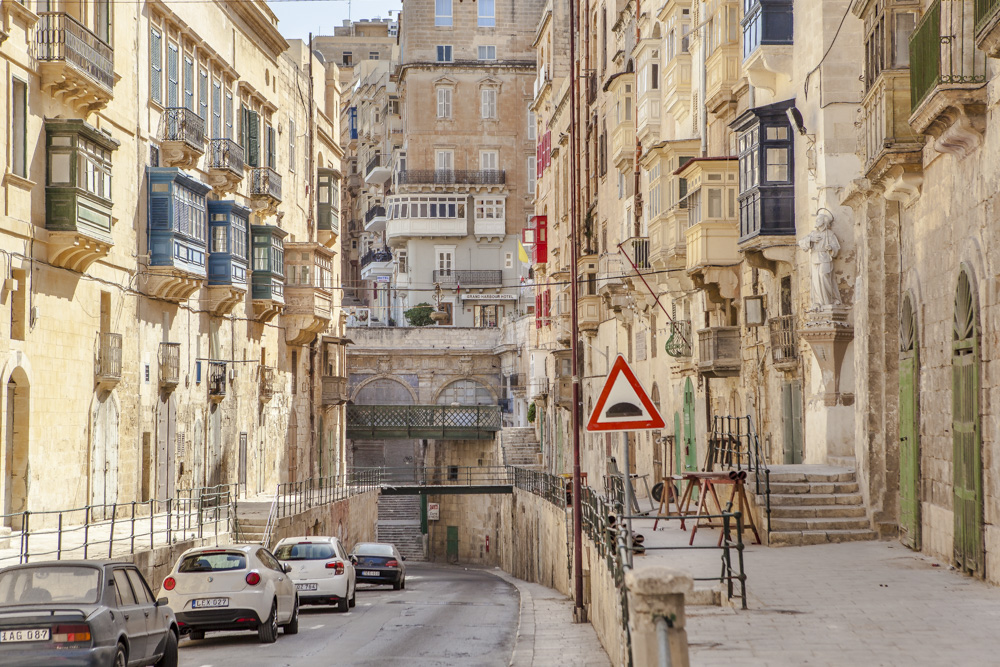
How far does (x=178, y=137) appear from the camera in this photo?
111ft

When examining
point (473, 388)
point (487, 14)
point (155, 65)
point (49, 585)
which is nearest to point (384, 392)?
point (473, 388)

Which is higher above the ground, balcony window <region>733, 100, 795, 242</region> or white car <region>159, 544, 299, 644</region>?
balcony window <region>733, 100, 795, 242</region>

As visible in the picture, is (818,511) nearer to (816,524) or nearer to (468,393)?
(816,524)

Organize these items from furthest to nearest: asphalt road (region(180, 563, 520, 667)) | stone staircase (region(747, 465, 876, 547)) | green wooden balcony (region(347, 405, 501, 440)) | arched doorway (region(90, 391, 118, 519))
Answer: green wooden balcony (region(347, 405, 501, 440)), arched doorway (region(90, 391, 118, 519)), stone staircase (region(747, 465, 876, 547)), asphalt road (region(180, 563, 520, 667))

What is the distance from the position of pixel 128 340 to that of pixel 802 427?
52.2 ft

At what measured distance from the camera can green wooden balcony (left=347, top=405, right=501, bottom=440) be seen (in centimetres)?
6425

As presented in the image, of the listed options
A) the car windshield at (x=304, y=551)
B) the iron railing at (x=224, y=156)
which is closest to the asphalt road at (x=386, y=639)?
the car windshield at (x=304, y=551)

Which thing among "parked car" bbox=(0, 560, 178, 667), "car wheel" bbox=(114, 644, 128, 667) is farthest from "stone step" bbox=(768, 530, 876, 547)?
"car wheel" bbox=(114, 644, 128, 667)

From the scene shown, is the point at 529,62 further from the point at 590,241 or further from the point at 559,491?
the point at 559,491

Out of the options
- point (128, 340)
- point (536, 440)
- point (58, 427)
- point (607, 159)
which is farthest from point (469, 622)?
point (536, 440)

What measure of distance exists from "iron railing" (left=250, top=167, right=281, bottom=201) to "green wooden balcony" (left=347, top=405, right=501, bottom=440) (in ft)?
76.1

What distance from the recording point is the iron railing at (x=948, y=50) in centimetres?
1373

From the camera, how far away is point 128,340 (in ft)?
103

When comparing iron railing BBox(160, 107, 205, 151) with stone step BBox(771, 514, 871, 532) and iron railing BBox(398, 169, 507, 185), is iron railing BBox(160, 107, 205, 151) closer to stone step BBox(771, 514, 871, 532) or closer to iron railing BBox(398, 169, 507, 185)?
stone step BBox(771, 514, 871, 532)
